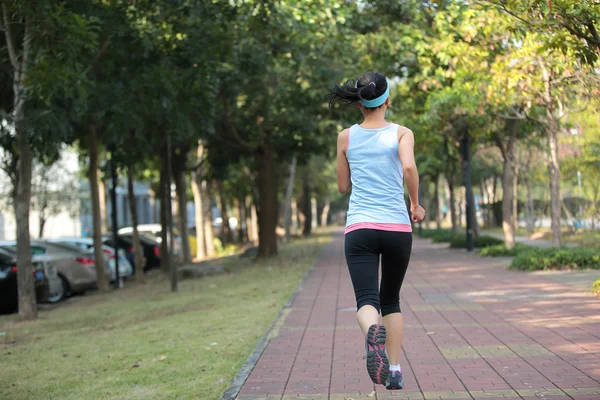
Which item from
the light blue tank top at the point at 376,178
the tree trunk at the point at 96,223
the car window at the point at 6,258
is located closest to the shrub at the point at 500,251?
the tree trunk at the point at 96,223

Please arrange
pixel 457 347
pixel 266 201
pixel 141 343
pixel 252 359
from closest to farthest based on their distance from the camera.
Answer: pixel 252 359 < pixel 457 347 < pixel 141 343 < pixel 266 201

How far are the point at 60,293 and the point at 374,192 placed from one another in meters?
12.8

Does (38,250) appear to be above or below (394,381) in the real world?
above

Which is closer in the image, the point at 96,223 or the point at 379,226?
the point at 379,226

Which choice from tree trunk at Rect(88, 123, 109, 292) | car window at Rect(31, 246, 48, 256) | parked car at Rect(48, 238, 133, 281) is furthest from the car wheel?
parked car at Rect(48, 238, 133, 281)

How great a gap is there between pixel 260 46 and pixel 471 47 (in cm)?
548

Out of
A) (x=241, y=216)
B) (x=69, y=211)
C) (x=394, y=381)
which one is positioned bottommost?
(x=394, y=381)

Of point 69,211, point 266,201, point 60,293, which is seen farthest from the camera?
point 69,211

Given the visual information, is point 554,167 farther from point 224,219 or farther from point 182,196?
point 224,219

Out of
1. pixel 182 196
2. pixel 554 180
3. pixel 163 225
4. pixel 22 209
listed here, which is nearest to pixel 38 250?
pixel 22 209

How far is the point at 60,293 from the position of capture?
1627 centimetres

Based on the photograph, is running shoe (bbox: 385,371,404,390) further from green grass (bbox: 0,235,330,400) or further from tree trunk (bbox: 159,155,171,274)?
tree trunk (bbox: 159,155,171,274)

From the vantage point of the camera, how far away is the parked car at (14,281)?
45.9 ft

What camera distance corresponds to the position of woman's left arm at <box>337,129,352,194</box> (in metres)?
4.80
